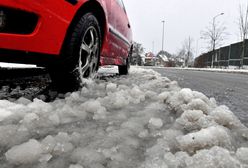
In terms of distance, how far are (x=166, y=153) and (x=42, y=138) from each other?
59cm

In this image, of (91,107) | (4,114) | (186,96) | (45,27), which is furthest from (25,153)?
(186,96)

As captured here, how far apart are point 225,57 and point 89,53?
113ft

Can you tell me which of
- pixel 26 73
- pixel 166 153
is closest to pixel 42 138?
A: pixel 166 153

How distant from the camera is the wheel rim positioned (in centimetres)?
307

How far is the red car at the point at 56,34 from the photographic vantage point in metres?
2.15

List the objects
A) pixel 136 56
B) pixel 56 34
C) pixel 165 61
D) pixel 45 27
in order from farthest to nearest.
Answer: pixel 165 61 → pixel 136 56 → pixel 56 34 → pixel 45 27

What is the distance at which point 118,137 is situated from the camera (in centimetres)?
150

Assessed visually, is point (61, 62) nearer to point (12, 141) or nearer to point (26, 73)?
point (12, 141)

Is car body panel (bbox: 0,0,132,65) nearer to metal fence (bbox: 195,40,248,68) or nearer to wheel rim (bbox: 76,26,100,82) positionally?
wheel rim (bbox: 76,26,100,82)

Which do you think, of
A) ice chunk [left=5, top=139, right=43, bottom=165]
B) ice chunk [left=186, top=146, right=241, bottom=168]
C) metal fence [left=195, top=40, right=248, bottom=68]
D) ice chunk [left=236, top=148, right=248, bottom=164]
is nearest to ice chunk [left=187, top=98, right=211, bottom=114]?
ice chunk [left=236, top=148, right=248, bottom=164]

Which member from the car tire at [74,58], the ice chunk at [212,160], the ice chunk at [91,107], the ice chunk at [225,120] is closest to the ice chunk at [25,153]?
the ice chunk at [212,160]

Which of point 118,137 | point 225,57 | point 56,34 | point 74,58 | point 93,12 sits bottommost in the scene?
point 225,57

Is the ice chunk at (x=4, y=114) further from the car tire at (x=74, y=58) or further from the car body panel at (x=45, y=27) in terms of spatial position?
the car tire at (x=74, y=58)

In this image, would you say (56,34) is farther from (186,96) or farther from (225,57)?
(225,57)
